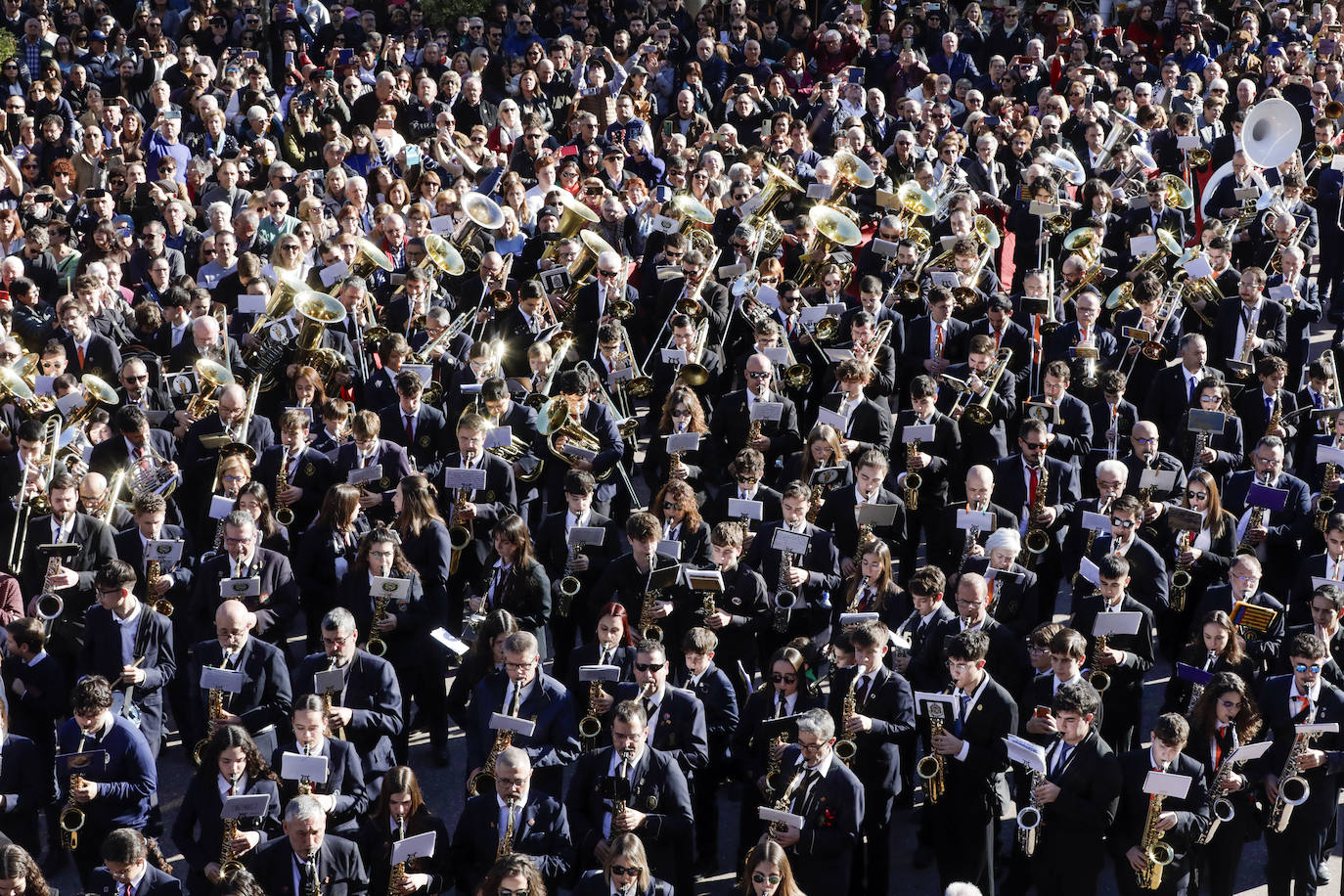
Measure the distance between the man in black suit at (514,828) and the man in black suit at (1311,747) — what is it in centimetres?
303

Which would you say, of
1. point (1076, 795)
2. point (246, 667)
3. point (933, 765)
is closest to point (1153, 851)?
point (1076, 795)

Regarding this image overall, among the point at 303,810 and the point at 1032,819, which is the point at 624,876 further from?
the point at 1032,819

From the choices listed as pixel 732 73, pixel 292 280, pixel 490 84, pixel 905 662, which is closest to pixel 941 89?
pixel 732 73

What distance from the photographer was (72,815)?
7156 millimetres

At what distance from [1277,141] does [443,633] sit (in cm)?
883

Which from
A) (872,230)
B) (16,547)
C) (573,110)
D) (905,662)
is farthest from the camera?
(573,110)

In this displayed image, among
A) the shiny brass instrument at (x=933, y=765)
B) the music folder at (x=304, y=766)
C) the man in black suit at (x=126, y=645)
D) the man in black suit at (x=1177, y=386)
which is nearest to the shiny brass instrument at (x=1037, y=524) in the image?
the man in black suit at (x=1177, y=386)

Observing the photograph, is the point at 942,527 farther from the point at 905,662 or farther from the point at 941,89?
the point at 941,89

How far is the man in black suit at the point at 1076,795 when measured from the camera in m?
7.03

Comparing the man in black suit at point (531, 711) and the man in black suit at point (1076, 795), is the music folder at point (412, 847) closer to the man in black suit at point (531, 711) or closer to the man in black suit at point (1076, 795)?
the man in black suit at point (531, 711)

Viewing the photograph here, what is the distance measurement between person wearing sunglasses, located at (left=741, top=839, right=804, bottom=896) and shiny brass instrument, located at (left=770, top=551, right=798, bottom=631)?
7.53ft

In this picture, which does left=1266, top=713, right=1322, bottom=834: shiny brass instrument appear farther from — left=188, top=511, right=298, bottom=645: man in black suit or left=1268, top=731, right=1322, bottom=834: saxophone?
left=188, top=511, right=298, bottom=645: man in black suit

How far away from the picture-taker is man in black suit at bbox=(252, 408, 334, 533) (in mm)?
9719

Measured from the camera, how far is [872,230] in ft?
44.9
